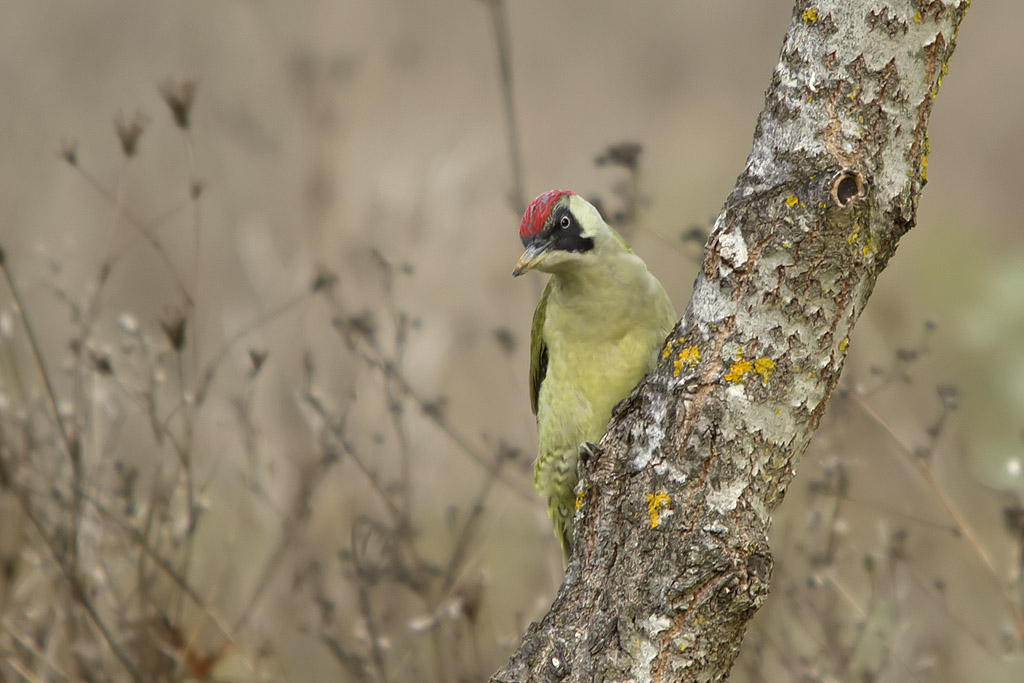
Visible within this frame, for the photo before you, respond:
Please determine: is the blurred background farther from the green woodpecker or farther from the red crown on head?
the red crown on head

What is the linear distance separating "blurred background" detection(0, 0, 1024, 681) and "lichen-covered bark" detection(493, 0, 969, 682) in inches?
41.4

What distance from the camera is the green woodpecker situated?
309cm

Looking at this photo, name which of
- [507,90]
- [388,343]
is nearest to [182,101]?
[507,90]

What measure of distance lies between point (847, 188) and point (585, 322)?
4.37 ft

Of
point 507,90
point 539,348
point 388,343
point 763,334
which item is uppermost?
point 388,343

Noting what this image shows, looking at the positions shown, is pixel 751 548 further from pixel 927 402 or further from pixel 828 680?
pixel 927 402

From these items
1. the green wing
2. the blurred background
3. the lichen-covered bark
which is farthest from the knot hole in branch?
the green wing

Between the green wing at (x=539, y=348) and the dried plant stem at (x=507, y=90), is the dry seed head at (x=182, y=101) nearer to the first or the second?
the dried plant stem at (x=507, y=90)

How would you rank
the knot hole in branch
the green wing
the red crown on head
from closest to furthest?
1. the knot hole in branch
2. the red crown on head
3. the green wing

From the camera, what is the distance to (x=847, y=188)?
1964 millimetres

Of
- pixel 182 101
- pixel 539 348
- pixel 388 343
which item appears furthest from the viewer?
pixel 388 343

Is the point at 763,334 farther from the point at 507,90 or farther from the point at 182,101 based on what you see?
the point at 182,101

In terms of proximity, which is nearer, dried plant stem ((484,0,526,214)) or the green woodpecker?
the green woodpecker

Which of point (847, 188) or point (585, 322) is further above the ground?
point (585, 322)
